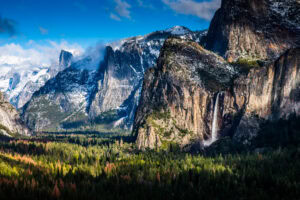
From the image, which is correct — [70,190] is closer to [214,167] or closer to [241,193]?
[241,193]

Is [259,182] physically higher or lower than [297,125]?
lower

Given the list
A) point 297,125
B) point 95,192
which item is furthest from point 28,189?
point 297,125

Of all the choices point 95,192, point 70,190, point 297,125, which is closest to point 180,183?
point 95,192

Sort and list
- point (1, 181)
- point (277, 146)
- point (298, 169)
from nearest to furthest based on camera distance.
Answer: point (1, 181) < point (298, 169) < point (277, 146)

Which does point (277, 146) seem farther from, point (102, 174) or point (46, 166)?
point (46, 166)

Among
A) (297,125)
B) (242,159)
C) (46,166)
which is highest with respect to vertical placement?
(297,125)

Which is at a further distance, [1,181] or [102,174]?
[102,174]

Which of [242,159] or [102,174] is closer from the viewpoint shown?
[102,174]

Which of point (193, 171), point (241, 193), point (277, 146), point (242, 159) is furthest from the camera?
point (277, 146)

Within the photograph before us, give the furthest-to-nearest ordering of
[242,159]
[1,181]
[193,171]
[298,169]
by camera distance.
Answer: [242,159] < [193,171] < [298,169] < [1,181]
